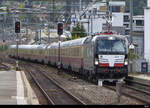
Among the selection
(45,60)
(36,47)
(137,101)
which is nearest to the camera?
(137,101)

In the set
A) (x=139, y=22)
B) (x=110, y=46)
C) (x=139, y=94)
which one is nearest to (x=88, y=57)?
(x=110, y=46)

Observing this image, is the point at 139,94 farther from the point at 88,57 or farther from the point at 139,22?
the point at 139,22

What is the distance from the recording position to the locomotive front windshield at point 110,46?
83.0ft

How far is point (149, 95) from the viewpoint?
66.7ft

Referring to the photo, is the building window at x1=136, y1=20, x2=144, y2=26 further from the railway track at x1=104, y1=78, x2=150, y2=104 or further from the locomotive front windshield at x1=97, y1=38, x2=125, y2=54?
the railway track at x1=104, y1=78, x2=150, y2=104

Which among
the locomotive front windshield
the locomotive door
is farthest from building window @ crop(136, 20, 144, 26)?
the locomotive front windshield

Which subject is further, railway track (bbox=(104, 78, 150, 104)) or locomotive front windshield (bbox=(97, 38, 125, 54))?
locomotive front windshield (bbox=(97, 38, 125, 54))

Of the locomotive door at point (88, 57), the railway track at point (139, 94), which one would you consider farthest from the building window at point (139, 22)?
the railway track at point (139, 94)

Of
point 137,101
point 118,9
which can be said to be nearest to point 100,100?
point 137,101

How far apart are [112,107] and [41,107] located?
2305 mm

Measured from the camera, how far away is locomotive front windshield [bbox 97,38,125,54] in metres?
25.3

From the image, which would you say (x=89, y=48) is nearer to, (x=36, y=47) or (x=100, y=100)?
(x=100, y=100)

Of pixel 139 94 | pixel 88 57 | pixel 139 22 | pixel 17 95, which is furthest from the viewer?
pixel 139 22

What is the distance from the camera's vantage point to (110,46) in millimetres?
25438
